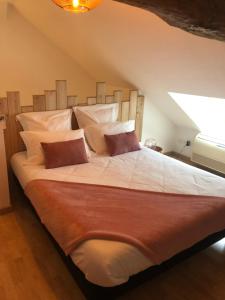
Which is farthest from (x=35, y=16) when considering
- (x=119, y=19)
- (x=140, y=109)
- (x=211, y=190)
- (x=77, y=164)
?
(x=211, y=190)

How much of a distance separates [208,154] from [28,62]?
2.69 meters

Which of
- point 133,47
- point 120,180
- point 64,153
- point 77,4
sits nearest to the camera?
point 77,4

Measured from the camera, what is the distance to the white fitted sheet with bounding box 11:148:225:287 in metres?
1.49

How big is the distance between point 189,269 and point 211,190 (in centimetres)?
67

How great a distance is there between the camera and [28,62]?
287cm

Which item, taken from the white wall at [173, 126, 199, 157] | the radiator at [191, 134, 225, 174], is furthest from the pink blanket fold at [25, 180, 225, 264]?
the white wall at [173, 126, 199, 157]

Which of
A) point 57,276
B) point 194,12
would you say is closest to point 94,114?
point 57,276

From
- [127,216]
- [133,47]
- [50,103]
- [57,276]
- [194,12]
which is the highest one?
[133,47]

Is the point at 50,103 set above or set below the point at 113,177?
above

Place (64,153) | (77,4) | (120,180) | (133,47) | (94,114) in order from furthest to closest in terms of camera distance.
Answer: (94,114) < (64,153) < (133,47) < (120,180) < (77,4)

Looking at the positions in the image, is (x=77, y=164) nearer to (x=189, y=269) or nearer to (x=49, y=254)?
(x=49, y=254)

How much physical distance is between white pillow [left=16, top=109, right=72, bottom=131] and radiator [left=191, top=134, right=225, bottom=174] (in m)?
1.96

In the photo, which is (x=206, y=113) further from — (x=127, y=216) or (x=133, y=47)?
(x=127, y=216)

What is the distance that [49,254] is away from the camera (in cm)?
217
